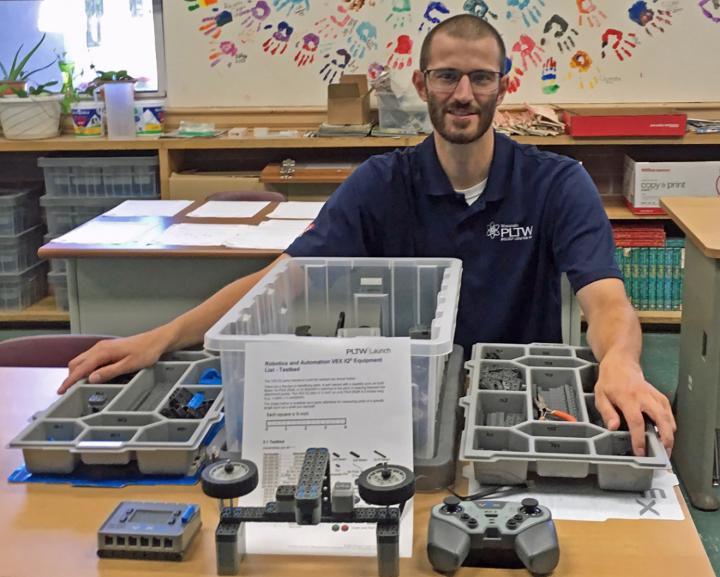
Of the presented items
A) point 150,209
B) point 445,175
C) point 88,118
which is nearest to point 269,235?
point 150,209

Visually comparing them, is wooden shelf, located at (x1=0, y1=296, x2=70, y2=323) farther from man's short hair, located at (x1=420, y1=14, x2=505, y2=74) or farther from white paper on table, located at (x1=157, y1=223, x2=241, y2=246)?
man's short hair, located at (x1=420, y1=14, x2=505, y2=74)

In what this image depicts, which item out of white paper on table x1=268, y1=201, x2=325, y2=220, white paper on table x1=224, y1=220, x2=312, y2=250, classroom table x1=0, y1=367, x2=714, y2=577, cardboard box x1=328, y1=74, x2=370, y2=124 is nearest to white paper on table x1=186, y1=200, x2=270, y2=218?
white paper on table x1=268, y1=201, x2=325, y2=220

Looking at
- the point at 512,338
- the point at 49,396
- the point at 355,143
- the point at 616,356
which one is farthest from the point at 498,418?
the point at 355,143

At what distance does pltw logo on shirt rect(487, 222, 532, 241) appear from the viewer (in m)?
1.88

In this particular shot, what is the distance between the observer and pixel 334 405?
115 centimetres

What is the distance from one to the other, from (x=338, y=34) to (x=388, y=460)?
10.8ft

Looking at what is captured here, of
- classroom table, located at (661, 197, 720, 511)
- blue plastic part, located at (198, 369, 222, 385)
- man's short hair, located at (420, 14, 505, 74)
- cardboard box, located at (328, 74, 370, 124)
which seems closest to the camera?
blue plastic part, located at (198, 369, 222, 385)

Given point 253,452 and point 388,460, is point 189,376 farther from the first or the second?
point 388,460

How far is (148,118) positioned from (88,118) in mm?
272

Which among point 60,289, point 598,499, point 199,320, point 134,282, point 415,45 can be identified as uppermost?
point 415,45

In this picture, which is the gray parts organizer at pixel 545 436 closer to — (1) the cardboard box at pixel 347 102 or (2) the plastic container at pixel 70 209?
(1) the cardboard box at pixel 347 102

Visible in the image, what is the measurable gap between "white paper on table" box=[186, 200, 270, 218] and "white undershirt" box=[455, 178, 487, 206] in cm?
141

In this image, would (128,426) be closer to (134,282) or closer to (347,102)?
(134,282)

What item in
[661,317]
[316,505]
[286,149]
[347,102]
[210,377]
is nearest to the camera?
[316,505]
